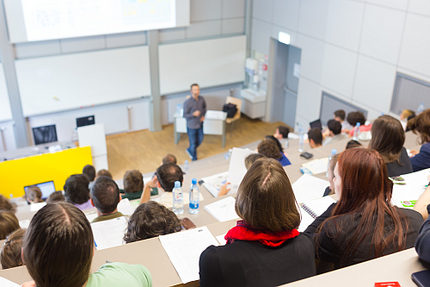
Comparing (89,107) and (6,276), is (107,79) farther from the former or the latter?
(6,276)

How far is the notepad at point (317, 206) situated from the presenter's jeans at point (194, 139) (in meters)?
5.64

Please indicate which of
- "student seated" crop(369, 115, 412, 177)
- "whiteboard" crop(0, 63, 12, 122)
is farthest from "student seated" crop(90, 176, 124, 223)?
"whiteboard" crop(0, 63, 12, 122)

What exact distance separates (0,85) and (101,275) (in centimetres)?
687

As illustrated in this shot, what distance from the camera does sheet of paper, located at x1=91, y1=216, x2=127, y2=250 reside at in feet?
8.12

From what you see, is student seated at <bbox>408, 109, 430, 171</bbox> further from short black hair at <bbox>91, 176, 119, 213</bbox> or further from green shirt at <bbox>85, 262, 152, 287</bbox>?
green shirt at <bbox>85, 262, 152, 287</bbox>

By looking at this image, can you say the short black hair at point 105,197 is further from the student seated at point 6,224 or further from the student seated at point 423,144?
the student seated at point 423,144

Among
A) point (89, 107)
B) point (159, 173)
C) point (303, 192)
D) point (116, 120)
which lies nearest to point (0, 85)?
point (89, 107)

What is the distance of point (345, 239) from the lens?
1.73m

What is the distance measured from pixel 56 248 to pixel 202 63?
26.6ft

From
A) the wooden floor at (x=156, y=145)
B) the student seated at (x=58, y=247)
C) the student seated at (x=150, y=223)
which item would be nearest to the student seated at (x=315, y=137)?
the wooden floor at (x=156, y=145)

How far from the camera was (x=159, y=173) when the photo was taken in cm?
360

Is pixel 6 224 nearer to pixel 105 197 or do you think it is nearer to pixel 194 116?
pixel 105 197

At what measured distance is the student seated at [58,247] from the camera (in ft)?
3.94

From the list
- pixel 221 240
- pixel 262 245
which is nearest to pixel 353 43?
pixel 221 240
